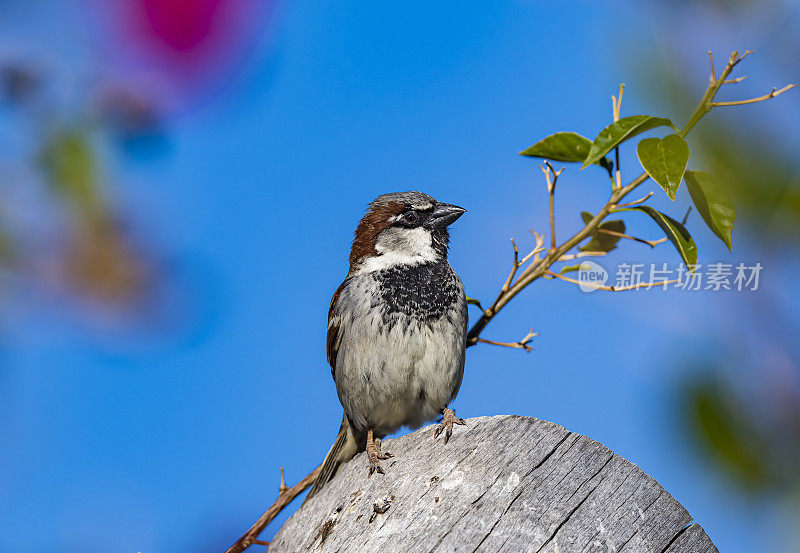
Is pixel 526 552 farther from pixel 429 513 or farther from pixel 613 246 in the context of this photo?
pixel 613 246

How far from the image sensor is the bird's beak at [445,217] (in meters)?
3.00

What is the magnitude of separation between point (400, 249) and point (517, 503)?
1602 millimetres

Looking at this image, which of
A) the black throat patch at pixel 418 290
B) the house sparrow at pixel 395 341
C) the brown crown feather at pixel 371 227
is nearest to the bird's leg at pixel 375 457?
the house sparrow at pixel 395 341

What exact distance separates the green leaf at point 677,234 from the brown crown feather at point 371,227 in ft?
4.47

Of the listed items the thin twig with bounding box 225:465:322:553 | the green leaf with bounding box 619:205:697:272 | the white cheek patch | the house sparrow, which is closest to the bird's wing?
the house sparrow

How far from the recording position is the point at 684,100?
5.45ft

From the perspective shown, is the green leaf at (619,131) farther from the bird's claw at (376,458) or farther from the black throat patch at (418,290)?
the black throat patch at (418,290)

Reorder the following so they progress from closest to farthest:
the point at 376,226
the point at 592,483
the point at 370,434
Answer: the point at 592,483 < the point at 370,434 < the point at 376,226

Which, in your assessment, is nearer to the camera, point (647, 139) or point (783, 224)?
point (783, 224)

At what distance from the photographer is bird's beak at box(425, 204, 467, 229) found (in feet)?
9.84

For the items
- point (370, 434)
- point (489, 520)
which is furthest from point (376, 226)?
point (489, 520)

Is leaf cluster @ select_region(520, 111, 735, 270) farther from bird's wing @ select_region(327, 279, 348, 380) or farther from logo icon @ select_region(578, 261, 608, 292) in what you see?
bird's wing @ select_region(327, 279, 348, 380)

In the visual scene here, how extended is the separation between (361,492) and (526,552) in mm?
434

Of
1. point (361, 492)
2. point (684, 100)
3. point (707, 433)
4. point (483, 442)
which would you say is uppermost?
point (684, 100)
